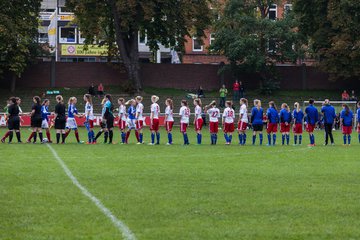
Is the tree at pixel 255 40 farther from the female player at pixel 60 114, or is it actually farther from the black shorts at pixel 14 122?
the black shorts at pixel 14 122

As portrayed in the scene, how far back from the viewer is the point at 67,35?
93.5 metres

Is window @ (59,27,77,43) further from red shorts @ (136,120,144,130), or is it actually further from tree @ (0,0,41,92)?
red shorts @ (136,120,144,130)

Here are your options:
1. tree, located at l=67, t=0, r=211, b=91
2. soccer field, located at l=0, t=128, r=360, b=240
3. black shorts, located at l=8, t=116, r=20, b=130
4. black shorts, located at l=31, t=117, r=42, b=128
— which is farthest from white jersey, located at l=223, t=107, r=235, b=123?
tree, located at l=67, t=0, r=211, b=91

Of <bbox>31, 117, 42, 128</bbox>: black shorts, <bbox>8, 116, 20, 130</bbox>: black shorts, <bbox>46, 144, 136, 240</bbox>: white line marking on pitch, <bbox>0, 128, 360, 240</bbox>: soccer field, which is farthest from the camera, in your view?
<bbox>8, 116, 20, 130</bbox>: black shorts

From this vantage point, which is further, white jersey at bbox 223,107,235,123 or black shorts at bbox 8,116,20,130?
white jersey at bbox 223,107,235,123

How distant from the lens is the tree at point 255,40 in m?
68.2

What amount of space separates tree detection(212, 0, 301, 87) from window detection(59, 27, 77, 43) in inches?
1022

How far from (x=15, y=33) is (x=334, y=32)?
81.6 ft

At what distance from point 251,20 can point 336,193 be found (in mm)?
54755

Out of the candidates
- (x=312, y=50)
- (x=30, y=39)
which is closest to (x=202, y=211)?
(x=30, y=39)

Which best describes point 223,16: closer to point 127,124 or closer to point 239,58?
point 239,58

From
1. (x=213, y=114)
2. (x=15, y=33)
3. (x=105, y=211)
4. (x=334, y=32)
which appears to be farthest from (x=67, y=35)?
(x=105, y=211)

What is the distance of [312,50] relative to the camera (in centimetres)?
7069

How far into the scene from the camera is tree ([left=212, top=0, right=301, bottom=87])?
68.2 metres
